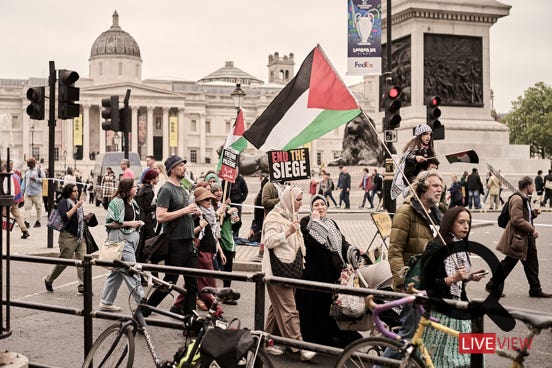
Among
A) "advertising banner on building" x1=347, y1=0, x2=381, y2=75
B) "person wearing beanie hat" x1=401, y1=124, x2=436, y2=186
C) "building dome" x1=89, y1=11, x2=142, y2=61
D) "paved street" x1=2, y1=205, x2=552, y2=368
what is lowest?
"paved street" x1=2, y1=205, x2=552, y2=368

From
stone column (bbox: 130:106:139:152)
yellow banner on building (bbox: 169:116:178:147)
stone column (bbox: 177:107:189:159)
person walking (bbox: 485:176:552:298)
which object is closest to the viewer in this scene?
person walking (bbox: 485:176:552:298)

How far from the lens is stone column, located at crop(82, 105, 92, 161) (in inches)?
4712

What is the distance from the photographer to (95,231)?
21.8 m

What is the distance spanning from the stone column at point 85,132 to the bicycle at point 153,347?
116 meters

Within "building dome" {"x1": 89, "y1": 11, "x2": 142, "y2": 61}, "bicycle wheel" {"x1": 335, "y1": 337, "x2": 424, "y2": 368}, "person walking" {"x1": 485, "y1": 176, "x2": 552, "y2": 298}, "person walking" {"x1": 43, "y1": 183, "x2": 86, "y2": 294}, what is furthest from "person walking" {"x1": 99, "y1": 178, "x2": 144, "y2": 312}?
"building dome" {"x1": 89, "y1": 11, "x2": 142, "y2": 61}

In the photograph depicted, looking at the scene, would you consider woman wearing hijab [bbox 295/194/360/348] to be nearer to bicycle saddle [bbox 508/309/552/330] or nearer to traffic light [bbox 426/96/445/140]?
bicycle saddle [bbox 508/309/552/330]

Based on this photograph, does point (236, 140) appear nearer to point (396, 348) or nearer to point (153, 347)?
point (153, 347)

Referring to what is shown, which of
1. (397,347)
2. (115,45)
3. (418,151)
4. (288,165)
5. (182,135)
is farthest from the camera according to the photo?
(182,135)

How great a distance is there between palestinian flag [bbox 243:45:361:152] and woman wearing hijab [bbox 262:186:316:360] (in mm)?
758

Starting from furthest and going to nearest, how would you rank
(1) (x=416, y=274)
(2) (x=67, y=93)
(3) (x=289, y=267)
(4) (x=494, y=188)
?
A: (4) (x=494, y=188) → (2) (x=67, y=93) → (3) (x=289, y=267) → (1) (x=416, y=274)

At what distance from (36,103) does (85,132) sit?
106392mm

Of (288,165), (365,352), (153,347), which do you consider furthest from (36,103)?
(365,352)

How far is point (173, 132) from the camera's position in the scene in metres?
117

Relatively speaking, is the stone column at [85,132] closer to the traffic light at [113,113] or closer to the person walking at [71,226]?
the traffic light at [113,113]
